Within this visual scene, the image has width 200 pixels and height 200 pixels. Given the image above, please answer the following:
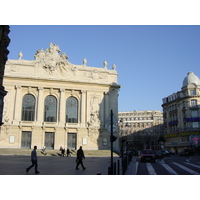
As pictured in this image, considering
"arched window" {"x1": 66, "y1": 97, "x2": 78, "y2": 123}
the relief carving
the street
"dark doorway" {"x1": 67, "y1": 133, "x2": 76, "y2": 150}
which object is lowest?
the street

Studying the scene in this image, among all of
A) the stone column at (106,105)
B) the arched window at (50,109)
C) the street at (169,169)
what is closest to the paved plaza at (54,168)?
the street at (169,169)

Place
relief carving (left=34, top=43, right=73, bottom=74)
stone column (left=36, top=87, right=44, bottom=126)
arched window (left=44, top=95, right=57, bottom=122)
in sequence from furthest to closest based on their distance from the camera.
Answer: relief carving (left=34, top=43, right=73, bottom=74), arched window (left=44, top=95, right=57, bottom=122), stone column (left=36, top=87, right=44, bottom=126)

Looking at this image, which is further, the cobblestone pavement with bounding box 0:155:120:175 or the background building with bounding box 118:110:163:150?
the background building with bounding box 118:110:163:150

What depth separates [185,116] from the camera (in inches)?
2224

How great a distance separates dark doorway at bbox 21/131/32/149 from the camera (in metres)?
38.6

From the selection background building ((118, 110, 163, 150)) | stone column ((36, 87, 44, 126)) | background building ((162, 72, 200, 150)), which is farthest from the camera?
background building ((118, 110, 163, 150))

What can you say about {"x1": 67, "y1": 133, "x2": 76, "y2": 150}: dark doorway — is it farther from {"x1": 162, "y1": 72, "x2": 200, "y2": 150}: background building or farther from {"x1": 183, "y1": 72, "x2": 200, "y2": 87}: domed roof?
{"x1": 183, "y1": 72, "x2": 200, "y2": 87}: domed roof

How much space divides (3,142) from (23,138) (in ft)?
10.2

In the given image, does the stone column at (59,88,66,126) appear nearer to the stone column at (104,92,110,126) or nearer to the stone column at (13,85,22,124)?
the stone column at (13,85,22,124)

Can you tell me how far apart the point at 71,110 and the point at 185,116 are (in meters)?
29.4

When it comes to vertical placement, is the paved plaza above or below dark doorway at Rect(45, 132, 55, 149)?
below

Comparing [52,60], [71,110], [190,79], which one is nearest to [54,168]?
[71,110]

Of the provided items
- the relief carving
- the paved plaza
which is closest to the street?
the paved plaza

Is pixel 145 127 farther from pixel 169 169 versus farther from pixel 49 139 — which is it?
pixel 169 169
